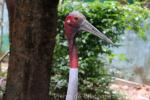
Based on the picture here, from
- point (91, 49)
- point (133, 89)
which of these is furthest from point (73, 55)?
point (133, 89)

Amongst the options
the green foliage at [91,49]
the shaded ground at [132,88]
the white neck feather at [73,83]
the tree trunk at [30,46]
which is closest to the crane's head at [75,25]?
the tree trunk at [30,46]

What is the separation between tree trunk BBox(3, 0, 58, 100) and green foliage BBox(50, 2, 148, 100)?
1.88m

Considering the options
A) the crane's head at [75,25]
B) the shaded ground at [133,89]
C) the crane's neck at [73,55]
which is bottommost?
the shaded ground at [133,89]

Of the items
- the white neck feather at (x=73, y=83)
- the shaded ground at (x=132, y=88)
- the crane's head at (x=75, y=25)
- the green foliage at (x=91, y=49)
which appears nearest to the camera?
the white neck feather at (x=73, y=83)

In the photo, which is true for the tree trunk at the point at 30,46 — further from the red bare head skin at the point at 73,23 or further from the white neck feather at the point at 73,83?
the white neck feather at the point at 73,83

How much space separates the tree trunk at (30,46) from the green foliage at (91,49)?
1877 mm

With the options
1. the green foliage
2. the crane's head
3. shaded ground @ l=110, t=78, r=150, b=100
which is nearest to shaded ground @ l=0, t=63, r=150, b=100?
shaded ground @ l=110, t=78, r=150, b=100

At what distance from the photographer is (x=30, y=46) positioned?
3.29 meters

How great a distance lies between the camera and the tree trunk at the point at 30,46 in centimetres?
326

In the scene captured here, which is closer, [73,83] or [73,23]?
[73,83]

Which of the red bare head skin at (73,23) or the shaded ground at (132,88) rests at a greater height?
the red bare head skin at (73,23)

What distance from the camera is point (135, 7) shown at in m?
5.62

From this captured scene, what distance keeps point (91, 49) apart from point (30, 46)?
2.22 meters

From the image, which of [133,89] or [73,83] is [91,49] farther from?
[133,89]
